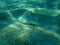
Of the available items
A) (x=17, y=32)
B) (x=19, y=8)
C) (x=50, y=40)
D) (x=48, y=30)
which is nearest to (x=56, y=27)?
(x=48, y=30)

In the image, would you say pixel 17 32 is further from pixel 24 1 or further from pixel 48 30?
pixel 24 1

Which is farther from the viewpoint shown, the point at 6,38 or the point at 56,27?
the point at 56,27

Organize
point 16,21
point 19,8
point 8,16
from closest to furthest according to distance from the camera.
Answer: point 16,21, point 8,16, point 19,8

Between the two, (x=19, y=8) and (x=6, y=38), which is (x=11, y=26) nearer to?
(x=6, y=38)

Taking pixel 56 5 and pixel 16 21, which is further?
pixel 56 5

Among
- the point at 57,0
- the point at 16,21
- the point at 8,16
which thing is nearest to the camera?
the point at 16,21

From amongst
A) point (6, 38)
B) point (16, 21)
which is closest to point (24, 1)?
point (16, 21)

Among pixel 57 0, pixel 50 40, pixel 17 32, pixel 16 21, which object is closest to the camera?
pixel 50 40

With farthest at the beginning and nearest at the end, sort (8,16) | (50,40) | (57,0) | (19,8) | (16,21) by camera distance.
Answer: (57,0)
(19,8)
(8,16)
(16,21)
(50,40)
